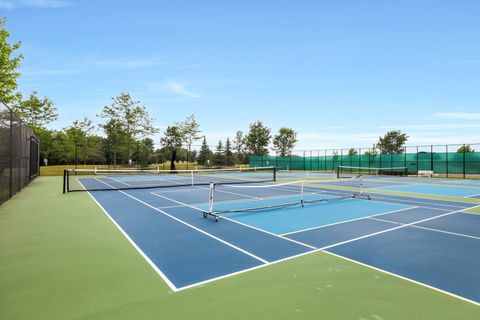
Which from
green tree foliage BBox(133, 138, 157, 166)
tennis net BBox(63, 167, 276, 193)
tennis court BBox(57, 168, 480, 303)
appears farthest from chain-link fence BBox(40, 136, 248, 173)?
tennis court BBox(57, 168, 480, 303)

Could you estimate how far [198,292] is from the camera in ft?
11.4

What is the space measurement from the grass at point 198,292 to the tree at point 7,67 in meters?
22.6

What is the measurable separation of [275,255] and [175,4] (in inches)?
493

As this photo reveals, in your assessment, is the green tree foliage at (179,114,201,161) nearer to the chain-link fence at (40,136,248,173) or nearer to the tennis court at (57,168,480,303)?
the chain-link fence at (40,136,248,173)

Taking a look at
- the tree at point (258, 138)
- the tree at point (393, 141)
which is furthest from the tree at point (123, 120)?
the tree at point (393, 141)

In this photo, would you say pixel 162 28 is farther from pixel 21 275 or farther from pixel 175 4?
pixel 21 275

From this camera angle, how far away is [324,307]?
3.16 metres

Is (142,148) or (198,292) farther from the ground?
(142,148)

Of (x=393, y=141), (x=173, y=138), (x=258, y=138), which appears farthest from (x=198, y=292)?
(x=393, y=141)

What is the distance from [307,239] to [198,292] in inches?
127

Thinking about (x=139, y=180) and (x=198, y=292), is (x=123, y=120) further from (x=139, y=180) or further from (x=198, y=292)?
(x=198, y=292)

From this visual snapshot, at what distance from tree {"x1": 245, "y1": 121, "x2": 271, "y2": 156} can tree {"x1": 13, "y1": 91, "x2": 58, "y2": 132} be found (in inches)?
1540

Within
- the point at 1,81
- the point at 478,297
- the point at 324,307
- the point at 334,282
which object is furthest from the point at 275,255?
the point at 1,81

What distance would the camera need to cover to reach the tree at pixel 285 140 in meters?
62.5
